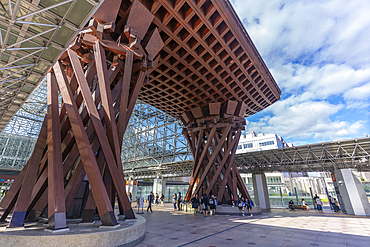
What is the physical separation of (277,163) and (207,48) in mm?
15280

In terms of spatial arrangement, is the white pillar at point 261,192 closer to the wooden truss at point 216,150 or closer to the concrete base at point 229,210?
the wooden truss at point 216,150

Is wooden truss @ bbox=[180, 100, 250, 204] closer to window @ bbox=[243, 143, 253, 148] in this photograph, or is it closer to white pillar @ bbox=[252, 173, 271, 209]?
white pillar @ bbox=[252, 173, 271, 209]

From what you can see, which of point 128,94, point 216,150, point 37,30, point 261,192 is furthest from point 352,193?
point 37,30

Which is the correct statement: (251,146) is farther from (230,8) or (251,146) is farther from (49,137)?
(49,137)

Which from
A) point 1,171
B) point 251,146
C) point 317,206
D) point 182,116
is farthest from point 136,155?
point 251,146

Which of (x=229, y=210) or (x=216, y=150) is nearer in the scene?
(x=229, y=210)

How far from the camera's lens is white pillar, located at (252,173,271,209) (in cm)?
2021

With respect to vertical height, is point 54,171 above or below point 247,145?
below

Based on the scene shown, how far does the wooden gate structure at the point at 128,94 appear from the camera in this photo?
5.18m

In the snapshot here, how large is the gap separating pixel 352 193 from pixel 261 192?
7774 millimetres

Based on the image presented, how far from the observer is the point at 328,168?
60.6ft

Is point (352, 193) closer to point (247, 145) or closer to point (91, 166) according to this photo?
point (91, 166)

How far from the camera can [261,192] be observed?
67.6ft

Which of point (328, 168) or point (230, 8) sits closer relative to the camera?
point (230, 8)
